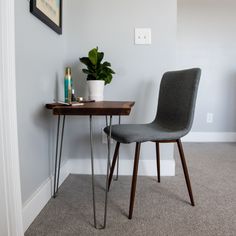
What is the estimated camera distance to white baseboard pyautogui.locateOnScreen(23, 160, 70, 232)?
111 cm

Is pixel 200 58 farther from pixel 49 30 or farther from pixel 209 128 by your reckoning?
pixel 49 30

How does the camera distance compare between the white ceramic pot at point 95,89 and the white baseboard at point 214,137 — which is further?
the white baseboard at point 214,137

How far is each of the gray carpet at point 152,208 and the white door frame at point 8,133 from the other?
20cm

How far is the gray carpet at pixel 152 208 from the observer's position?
1.11 m

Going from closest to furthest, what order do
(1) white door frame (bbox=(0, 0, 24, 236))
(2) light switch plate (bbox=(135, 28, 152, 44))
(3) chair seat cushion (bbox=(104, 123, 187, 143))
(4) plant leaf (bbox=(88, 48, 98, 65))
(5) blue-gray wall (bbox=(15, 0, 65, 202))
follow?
(1) white door frame (bbox=(0, 0, 24, 236)) < (5) blue-gray wall (bbox=(15, 0, 65, 202)) < (3) chair seat cushion (bbox=(104, 123, 187, 143)) < (4) plant leaf (bbox=(88, 48, 98, 65)) < (2) light switch plate (bbox=(135, 28, 152, 44))

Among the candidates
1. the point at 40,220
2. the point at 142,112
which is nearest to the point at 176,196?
the point at 142,112

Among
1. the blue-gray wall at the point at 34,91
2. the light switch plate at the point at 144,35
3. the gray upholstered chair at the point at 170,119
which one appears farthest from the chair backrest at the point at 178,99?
the blue-gray wall at the point at 34,91

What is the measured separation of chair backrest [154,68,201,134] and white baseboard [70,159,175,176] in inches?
15.6

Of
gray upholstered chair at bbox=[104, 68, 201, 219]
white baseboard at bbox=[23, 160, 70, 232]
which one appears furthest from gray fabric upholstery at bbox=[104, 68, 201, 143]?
white baseboard at bbox=[23, 160, 70, 232]

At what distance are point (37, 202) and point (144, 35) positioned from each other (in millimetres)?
1342

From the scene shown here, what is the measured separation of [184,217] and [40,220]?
746mm

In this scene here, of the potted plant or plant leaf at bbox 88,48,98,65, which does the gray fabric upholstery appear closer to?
the potted plant

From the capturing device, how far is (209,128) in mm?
3033

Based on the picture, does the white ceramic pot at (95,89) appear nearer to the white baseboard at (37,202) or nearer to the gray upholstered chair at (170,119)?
the gray upholstered chair at (170,119)
